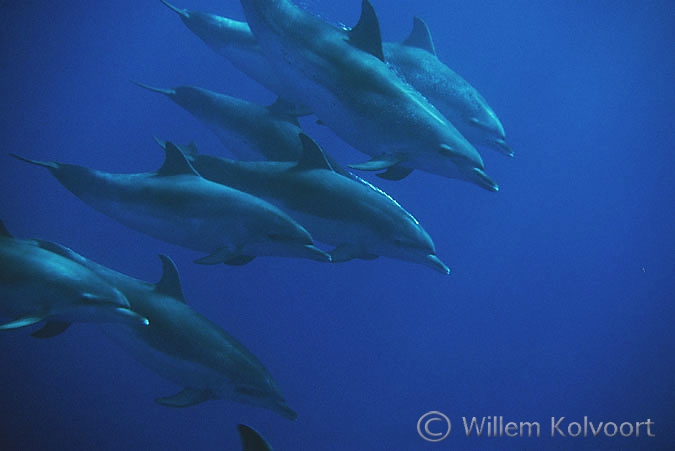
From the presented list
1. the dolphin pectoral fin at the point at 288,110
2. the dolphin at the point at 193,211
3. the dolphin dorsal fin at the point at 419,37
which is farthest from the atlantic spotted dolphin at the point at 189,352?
the dolphin dorsal fin at the point at 419,37

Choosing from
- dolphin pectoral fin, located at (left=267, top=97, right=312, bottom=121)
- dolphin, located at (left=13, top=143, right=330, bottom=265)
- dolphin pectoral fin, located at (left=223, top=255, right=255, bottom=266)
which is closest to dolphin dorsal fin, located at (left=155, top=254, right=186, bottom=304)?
dolphin, located at (left=13, top=143, right=330, bottom=265)

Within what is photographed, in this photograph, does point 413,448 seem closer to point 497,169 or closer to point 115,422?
point 115,422

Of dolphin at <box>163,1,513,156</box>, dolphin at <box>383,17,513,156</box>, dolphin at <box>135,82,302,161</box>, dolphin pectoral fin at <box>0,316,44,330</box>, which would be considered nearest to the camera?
dolphin pectoral fin at <box>0,316,44,330</box>

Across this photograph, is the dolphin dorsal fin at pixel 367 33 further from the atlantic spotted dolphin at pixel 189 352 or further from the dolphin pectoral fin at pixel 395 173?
the atlantic spotted dolphin at pixel 189 352

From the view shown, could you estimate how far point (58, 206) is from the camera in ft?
38.6

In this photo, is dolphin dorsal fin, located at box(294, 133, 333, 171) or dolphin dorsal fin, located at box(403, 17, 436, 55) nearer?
dolphin dorsal fin, located at box(294, 133, 333, 171)

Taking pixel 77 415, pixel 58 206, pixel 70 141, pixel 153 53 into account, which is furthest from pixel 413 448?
pixel 153 53

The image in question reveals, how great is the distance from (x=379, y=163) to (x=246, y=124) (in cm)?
197

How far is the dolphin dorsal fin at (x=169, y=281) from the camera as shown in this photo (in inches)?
209

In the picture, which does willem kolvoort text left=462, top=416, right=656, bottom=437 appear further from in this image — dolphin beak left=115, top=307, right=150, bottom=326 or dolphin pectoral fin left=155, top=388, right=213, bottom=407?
dolphin beak left=115, top=307, right=150, bottom=326

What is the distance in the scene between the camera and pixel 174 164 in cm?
490

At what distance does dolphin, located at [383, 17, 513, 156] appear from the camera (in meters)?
6.21

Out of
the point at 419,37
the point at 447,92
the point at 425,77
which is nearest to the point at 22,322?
the point at 425,77

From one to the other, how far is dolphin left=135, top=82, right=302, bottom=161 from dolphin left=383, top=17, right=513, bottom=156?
1534 millimetres
